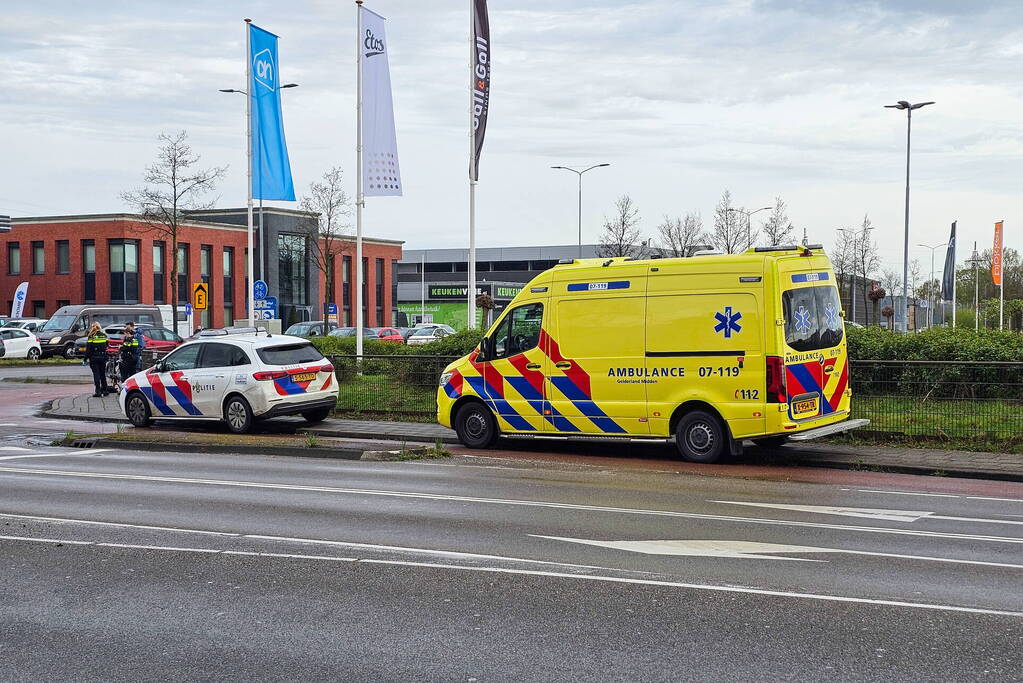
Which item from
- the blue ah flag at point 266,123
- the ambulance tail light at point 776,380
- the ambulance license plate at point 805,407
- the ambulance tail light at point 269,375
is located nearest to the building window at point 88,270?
the blue ah flag at point 266,123

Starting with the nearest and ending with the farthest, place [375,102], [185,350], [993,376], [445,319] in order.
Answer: [993,376] → [185,350] → [375,102] → [445,319]

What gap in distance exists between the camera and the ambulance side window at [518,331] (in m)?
15.7

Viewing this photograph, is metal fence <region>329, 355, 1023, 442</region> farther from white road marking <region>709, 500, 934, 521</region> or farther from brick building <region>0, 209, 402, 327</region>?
brick building <region>0, 209, 402, 327</region>

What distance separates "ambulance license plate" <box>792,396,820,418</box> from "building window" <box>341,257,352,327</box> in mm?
71106

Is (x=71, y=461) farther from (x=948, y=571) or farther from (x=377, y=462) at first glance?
(x=948, y=571)

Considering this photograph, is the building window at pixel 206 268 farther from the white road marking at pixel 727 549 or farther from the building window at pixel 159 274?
the white road marking at pixel 727 549

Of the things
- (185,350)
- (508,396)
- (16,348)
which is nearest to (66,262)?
(16,348)

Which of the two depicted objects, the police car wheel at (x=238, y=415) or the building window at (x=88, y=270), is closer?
the police car wheel at (x=238, y=415)

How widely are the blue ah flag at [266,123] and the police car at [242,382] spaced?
1157 centimetres

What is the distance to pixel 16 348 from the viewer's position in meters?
46.4

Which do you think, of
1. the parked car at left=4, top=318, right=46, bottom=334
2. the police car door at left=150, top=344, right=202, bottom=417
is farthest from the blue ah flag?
the parked car at left=4, top=318, right=46, bottom=334

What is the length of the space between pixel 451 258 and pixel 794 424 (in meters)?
102

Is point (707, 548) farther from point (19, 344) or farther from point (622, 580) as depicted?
point (19, 344)

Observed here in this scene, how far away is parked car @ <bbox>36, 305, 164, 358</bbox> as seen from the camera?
50.0 meters
